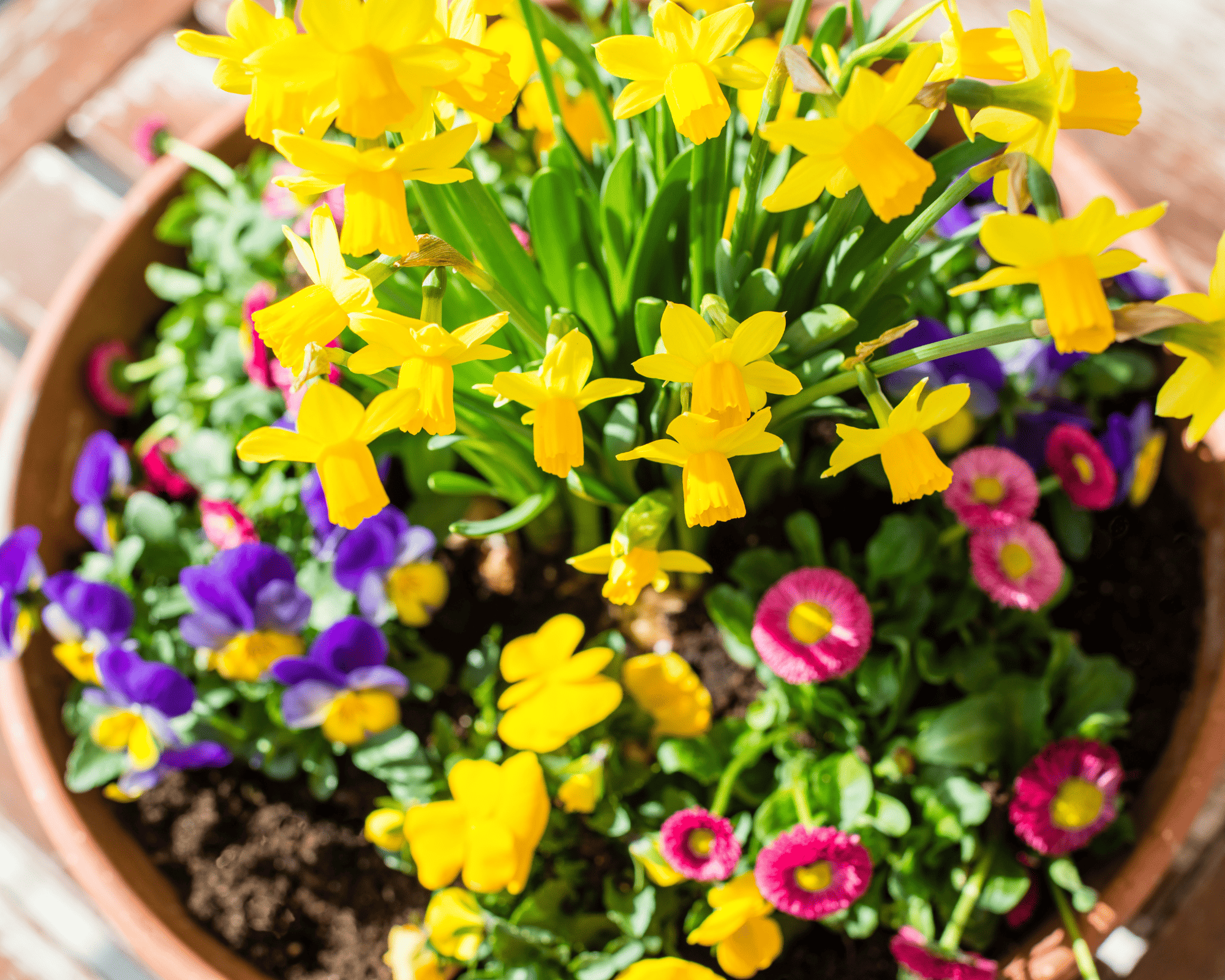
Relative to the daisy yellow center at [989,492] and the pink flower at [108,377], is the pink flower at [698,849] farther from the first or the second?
the pink flower at [108,377]

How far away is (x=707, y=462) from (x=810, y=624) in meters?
0.24

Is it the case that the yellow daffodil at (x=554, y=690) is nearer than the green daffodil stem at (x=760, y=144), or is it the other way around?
the green daffodil stem at (x=760, y=144)

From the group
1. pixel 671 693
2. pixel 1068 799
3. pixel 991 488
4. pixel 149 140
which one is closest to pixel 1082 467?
pixel 991 488

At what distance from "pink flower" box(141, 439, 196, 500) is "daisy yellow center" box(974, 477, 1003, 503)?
697mm

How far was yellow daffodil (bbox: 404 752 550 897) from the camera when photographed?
608mm

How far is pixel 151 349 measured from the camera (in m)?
0.94

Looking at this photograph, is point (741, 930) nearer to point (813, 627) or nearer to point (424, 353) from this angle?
point (813, 627)

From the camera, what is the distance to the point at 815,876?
626mm

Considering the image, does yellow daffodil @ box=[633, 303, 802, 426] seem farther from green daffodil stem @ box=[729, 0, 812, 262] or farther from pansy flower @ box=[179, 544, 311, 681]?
pansy flower @ box=[179, 544, 311, 681]

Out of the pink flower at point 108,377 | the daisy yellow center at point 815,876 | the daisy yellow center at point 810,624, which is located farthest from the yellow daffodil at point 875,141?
the pink flower at point 108,377

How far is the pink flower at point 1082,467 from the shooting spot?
724mm

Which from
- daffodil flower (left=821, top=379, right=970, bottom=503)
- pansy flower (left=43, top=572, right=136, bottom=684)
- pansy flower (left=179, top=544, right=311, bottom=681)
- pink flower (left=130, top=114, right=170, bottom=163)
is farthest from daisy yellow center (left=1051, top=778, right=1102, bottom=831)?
pink flower (left=130, top=114, right=170, bottom=163)

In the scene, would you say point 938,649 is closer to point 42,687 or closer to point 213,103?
point 42,687

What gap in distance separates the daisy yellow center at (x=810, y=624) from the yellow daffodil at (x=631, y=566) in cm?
12
